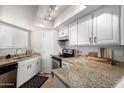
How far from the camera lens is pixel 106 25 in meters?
1.62

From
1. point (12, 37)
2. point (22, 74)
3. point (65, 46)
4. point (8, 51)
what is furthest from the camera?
point (65, 46)

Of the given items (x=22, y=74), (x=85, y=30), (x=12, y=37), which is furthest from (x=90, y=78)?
(x=12, y=37)

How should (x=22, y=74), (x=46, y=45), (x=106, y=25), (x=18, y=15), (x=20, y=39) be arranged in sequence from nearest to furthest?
(x=106, y=25), (x=22, y=74), (x=18, y=15), (x=20, y=39), (x=46, y=45)

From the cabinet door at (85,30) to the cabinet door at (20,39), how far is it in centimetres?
210

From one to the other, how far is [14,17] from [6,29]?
0.52 m

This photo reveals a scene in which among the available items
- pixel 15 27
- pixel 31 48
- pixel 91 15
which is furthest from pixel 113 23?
pixel 31 48

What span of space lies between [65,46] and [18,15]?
197cm

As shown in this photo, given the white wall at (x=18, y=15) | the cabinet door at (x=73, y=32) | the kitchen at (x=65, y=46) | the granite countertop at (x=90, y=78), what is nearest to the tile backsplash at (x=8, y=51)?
the kitchen at (x=65, y=46)

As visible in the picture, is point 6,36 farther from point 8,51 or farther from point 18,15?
point 18,15

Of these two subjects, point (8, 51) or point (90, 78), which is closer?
point (90, 78)

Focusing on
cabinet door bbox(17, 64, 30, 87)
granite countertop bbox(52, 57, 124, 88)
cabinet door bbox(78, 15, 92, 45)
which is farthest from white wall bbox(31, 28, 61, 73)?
granite countertop bbox(52, 57, 124, 88)

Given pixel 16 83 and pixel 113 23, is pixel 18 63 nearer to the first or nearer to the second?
pixel 16 83

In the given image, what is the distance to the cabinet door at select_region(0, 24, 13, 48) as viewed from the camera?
2576 millimetres

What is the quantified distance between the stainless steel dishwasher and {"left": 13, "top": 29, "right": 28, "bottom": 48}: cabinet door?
1.16 m
